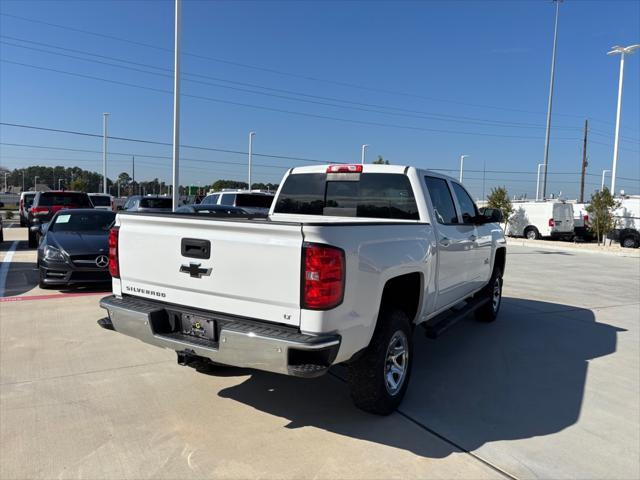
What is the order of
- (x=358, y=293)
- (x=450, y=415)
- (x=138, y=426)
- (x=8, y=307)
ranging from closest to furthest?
(x=358, y=293), (x=138, y=426), (x=450, y=415), (x=8, y=307)

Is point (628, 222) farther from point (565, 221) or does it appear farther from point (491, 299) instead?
point (491, 299)

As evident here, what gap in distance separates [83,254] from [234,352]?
5998 mm

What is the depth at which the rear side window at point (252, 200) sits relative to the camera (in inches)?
659

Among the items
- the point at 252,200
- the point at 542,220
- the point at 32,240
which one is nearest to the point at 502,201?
the point at 542,220

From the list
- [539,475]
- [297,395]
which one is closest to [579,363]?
[539,475]

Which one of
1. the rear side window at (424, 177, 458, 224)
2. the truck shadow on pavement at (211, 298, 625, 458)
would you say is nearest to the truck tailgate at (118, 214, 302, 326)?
the truck shadow on pavement at (211, 298, 625, 458)

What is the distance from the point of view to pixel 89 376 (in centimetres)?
442

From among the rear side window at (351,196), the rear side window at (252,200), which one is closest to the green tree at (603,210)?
the rear side window at (252,200)

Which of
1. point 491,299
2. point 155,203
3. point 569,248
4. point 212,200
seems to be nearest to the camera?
point 491,299

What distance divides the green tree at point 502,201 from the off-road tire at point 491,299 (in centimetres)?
2262

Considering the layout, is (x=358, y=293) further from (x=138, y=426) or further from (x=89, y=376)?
(x=89, y=376)

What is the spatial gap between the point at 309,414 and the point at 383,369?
0.72 meters

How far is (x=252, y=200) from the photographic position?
1716 cm

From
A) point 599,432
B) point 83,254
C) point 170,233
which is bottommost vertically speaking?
point 599,432
